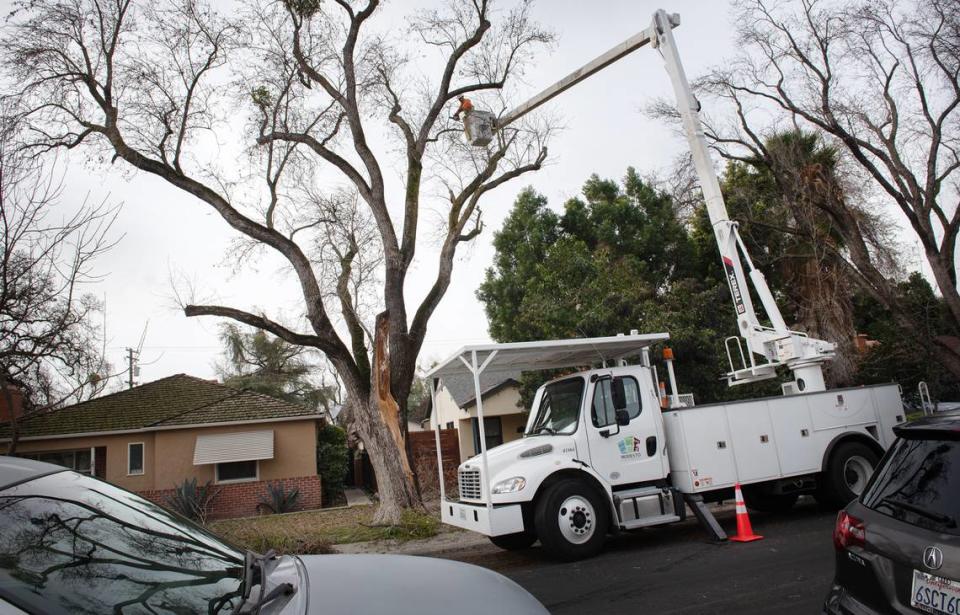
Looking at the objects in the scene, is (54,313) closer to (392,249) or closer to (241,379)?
(392,249)

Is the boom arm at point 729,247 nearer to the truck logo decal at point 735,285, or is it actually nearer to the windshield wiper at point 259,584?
the truck logo decal at point 735,285

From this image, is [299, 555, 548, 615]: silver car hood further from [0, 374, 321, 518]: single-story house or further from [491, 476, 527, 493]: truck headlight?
[0, 374, 321, 518]: single-story house

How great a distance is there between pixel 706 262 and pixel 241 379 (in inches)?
1166

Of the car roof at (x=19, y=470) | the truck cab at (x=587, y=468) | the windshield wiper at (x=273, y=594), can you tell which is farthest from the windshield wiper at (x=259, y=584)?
the truck cab at (x=587, y=468)

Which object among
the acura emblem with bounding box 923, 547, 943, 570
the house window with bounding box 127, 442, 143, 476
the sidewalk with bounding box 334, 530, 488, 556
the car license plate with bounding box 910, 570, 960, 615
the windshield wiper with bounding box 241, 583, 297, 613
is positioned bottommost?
the sidewalk with bounding box 334, 530, 488, 556

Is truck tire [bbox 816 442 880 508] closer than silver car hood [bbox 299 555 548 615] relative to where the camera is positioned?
No

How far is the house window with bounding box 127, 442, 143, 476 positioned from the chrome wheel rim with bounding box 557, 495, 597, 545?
1793 cm

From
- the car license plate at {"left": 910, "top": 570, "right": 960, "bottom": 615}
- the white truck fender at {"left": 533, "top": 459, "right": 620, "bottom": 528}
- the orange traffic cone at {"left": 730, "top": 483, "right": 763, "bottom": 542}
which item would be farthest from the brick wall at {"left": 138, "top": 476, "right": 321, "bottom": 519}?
the car license plate at {"left": 910, "top": 570, "right": 960, "bottom": 615}

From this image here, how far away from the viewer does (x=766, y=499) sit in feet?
32.8

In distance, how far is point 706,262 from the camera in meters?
27.8

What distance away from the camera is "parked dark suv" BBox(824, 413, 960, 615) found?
2713 mm

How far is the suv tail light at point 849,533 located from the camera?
3.19 meters

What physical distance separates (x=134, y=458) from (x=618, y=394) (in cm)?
1837

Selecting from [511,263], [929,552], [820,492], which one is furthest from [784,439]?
[511,263]
